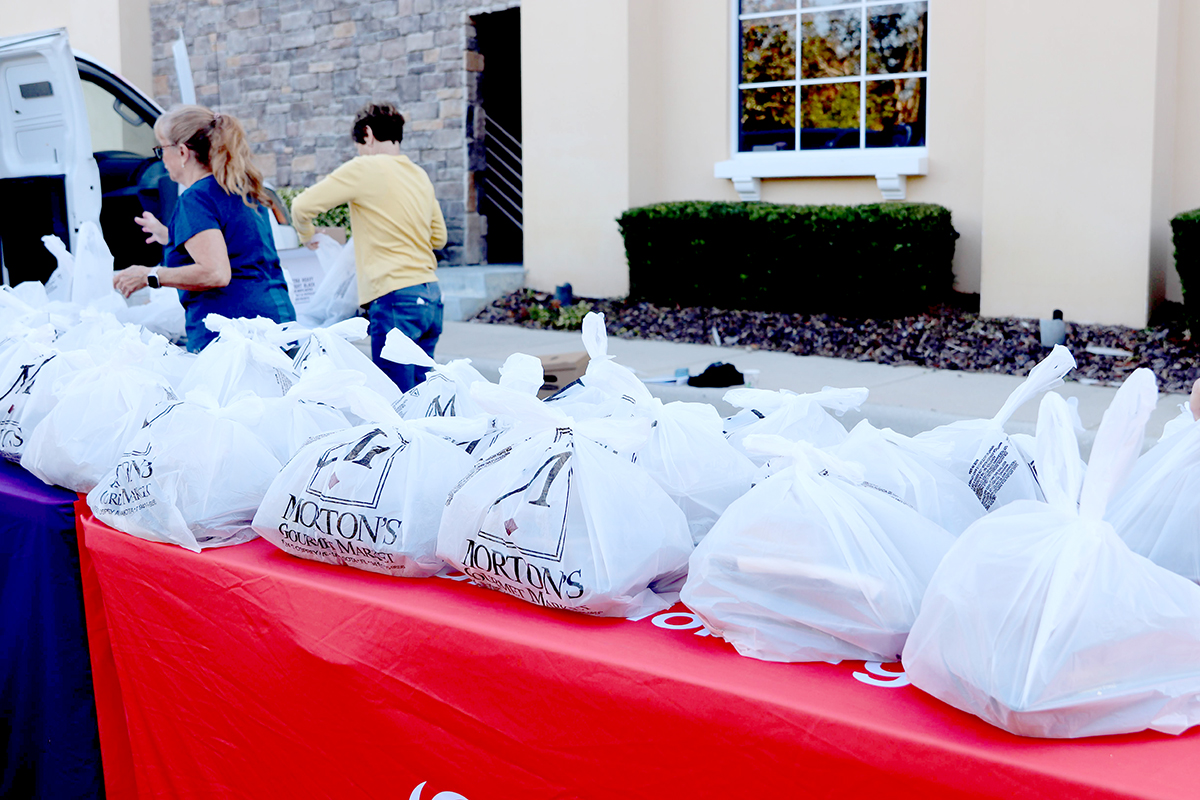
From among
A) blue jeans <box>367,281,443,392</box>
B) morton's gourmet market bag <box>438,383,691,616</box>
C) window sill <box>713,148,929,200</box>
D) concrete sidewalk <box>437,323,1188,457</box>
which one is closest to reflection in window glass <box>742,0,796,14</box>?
window sill <box>713,148,929,200</box>

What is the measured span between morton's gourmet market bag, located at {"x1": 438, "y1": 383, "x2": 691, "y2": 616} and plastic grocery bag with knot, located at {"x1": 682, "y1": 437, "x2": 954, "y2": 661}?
11cm

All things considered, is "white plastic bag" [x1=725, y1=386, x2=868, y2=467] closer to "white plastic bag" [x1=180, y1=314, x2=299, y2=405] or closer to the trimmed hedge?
"white plastic bag" [x1=180, y1=314, x2=299, y2=405]

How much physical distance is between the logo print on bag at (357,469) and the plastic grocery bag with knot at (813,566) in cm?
55

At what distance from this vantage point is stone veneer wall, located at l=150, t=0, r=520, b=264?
12.2m

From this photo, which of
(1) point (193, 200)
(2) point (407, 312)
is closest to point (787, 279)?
(2) point (407, 312)

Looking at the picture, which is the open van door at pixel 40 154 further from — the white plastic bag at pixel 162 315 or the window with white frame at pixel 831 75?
the window with white frame at pixel 831 75

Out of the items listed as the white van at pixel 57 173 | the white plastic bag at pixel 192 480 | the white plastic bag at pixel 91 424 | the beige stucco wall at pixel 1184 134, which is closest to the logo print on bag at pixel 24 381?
the white plastic bag at pixel 91 424

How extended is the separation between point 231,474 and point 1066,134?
7479 millimetres

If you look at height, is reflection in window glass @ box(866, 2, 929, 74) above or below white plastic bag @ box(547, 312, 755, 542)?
above

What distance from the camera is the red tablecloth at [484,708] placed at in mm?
1199

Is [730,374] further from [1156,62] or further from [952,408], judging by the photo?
[1156,62]

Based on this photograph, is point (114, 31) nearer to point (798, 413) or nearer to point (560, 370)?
point (560, 370)

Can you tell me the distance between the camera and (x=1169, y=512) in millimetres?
1406

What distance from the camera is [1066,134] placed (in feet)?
26.3
